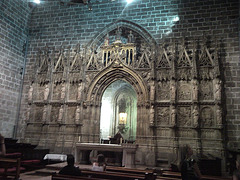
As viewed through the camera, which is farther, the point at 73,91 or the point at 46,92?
the point at 46,92

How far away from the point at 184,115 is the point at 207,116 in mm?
1092

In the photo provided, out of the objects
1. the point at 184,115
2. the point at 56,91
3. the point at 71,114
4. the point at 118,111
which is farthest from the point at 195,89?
the point at 56,91

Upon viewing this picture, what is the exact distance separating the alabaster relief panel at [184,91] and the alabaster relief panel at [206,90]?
1.85 ft

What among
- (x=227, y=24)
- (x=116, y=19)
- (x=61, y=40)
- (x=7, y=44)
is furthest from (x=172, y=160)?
(x=7, y=44)

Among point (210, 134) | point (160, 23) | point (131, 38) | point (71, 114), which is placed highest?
point (160, 23)

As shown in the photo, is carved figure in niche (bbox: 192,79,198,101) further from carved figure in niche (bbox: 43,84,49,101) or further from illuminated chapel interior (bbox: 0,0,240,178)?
Result: carved figure in niche (bbox: 43,84,49,101)

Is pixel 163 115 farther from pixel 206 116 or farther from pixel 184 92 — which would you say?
pixel 206 116

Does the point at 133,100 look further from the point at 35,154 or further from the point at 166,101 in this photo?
the point at 35,154

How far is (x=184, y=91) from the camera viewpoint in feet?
40.5

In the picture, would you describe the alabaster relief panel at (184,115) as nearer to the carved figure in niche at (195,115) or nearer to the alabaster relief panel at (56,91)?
Answer: the carved figure in niche at (195,115)

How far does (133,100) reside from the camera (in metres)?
17.6

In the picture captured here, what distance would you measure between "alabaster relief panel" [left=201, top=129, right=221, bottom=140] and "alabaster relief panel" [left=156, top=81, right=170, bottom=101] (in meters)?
2.45

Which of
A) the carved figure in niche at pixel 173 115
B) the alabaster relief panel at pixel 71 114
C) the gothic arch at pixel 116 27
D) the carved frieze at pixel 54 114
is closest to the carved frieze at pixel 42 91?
the carved frieze at pixel 54 114

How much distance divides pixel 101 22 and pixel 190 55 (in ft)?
20.3
